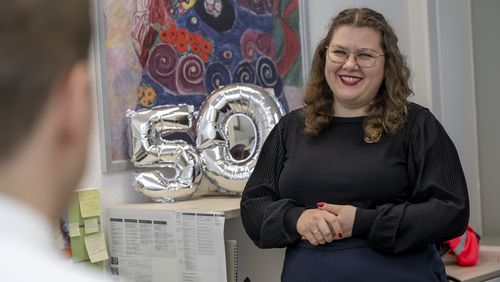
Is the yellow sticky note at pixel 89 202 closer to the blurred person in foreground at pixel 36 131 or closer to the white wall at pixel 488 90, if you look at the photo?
the blurred person in foreground at pixel 36 131

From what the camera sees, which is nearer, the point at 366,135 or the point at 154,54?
the point at 366,135

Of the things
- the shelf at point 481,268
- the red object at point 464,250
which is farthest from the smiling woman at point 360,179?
the red object at point 464,250

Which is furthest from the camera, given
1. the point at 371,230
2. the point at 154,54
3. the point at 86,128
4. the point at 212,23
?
the point at 212,23

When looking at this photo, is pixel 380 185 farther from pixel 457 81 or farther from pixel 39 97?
pixel 457 81

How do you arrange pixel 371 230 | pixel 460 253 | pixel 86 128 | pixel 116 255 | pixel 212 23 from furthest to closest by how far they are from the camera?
1. pixel 460 253
2. pixel 212 23
3. pixel 116 255
4. pixel 371 230
5. pixel 86 128

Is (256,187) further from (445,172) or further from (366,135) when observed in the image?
(445,172)

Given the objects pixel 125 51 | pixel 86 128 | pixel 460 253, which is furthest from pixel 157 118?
pixel 86 128

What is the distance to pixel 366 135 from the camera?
Result: 1.96m

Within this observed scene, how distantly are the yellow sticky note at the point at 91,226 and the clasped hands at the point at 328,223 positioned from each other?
2.17ft

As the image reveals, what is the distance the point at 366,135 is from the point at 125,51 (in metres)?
0.83

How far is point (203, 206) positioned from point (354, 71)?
0.59 meters

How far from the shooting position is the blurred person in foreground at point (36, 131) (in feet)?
1.39

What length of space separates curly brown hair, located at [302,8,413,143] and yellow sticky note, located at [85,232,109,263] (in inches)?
27.5

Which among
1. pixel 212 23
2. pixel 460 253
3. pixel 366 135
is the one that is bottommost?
pixel 460 253
